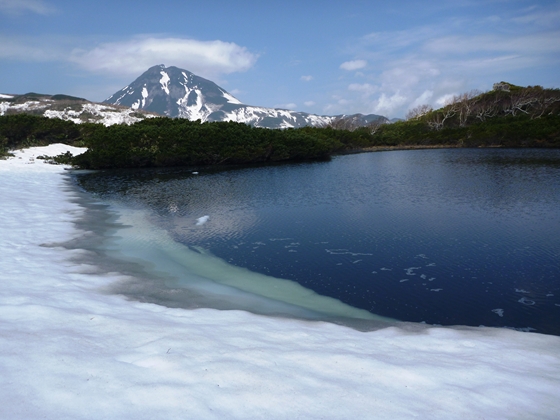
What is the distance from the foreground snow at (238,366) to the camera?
3674 mm

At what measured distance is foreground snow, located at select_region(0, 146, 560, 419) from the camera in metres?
3.67

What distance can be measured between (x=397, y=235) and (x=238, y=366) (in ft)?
28.3

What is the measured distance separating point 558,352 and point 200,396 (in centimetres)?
489

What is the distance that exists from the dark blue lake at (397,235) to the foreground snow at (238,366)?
1.53 m

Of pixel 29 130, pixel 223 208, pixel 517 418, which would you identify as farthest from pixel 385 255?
pixel 29 130

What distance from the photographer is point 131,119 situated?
8594 centimetres

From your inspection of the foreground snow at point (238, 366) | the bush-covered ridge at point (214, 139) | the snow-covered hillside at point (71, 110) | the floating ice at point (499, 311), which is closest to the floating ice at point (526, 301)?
the floating ice at point (499, 311)

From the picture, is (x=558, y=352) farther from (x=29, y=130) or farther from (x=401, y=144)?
(x=401, y=144)

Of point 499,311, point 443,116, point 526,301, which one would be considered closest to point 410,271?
point 499,311

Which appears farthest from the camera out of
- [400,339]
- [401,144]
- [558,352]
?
[401,144]

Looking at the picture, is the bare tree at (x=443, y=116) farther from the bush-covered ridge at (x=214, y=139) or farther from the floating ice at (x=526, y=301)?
the floating ice at (x=526, y=301)

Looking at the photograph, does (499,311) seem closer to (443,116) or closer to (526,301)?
(526,301)

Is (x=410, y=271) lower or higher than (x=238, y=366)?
lower

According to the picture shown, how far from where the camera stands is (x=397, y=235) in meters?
12.1
